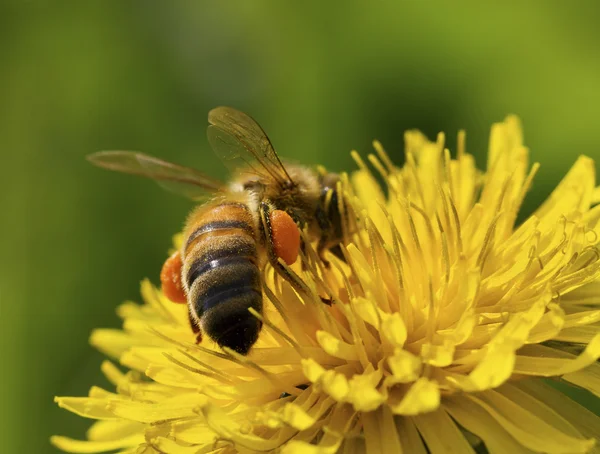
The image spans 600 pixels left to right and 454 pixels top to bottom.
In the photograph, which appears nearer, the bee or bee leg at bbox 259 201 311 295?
the bee

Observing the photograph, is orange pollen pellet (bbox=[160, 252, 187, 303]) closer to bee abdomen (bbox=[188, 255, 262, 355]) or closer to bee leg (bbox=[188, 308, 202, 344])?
bee leg (bbox=[188, 308, 202, 344])

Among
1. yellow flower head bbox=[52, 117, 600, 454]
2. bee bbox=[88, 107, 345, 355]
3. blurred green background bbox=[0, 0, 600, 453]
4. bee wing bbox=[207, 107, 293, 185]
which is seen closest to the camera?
yellow flower head bbox=[52, 117, 600, 454]

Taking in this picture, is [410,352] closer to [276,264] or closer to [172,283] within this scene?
[276,264]

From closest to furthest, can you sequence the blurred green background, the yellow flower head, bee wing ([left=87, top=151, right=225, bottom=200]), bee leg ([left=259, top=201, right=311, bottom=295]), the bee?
1. the yellow flower head
2. the bee
3. bee leg ([left=259, top=201, right=311, bottom=295])
4. bee wing ([left=87, top=151, right=225, bottom=200])
5. the blurred green background

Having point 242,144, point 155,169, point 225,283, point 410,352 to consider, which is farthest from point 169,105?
point 410,352

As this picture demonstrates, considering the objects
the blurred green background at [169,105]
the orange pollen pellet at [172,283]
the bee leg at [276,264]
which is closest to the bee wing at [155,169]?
the orange pollen pellet at [172,283]

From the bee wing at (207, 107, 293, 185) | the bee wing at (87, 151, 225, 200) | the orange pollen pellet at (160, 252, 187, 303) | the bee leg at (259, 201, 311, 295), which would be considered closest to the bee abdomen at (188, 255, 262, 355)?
the bee leg at (259, 201, 311, 295)
